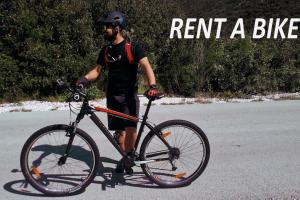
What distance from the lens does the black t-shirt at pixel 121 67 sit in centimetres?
500

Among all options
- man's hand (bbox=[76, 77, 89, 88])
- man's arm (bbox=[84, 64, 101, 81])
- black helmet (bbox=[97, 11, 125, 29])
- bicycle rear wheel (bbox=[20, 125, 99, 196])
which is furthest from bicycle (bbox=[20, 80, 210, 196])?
black helmet (bbox=[97, 11, 125, 29])

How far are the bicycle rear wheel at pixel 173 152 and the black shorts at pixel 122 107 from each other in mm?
345

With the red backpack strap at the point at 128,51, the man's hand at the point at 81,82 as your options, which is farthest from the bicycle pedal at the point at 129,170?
the red backpack strap at the point at 128,51

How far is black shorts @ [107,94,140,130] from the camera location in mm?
5164

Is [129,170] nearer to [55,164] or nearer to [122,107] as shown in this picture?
[122,107]

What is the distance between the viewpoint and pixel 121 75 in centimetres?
512

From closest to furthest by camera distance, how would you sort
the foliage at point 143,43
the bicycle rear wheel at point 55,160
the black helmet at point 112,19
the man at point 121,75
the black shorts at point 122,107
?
the bicycle rear wheel at point 55,160 < the black helmet at point 112,19 < the man at point 121,75 < the black shorts at point 122,107 < the foliage at point 143,43

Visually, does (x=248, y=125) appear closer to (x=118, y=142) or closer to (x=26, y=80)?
(x=118, y=142)

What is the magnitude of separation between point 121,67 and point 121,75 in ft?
0.31

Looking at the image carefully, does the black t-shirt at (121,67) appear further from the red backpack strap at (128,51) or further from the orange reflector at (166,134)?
the orange reflector at (166,134)

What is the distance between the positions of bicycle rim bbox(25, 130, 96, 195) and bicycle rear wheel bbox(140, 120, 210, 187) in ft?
2.12

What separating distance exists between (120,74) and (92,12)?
27.4 feet

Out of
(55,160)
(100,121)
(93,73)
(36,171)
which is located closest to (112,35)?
(93,73)

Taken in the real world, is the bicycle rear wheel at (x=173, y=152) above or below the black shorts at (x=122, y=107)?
below
